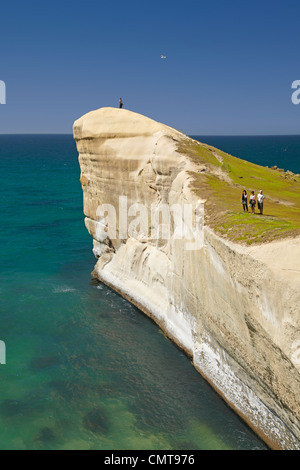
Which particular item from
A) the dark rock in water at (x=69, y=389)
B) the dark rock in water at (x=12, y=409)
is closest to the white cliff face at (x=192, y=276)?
the dark rock in water at (x=69, y=389)

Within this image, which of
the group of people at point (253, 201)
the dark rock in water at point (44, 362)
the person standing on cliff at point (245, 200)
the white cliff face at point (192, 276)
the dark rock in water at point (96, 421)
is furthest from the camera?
the dark rock in water at point (44, 362)

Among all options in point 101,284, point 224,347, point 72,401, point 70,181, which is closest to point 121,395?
point 72,401

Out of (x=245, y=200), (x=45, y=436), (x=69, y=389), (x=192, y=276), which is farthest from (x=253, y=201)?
(x=45, y=436)

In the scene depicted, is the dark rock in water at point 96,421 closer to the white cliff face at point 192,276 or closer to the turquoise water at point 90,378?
the turquoise water at point 90,378

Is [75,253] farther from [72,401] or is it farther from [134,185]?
[72,401]
